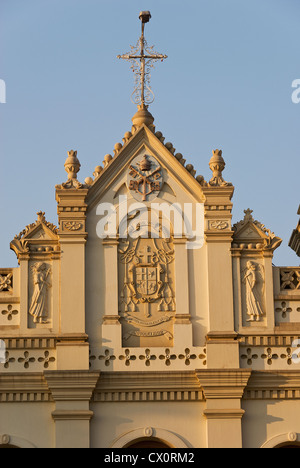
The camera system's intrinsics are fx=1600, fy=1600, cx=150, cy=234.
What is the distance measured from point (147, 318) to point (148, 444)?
2649 mm

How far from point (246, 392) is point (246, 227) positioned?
11.9ft

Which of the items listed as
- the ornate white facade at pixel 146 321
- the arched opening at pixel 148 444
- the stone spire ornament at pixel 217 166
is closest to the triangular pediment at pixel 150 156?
the ornate white facade at pixel 146 321

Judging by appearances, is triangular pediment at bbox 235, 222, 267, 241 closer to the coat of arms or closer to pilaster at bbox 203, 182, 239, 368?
pilaster at bbox 203, 182, 239, 368

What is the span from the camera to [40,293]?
33312 mm

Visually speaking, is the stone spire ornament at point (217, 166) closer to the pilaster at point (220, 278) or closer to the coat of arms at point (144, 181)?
the pilaster at point (220, 278)

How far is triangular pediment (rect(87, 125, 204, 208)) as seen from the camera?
34.1 metres

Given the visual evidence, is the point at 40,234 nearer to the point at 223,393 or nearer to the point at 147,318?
the point at 147,318

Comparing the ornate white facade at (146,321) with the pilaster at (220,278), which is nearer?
the ornate white facade at (146,321)

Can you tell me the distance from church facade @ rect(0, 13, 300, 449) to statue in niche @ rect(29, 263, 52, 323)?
29mm

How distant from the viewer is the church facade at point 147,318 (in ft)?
107

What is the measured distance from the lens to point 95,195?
34094mm

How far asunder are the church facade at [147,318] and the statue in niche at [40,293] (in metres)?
0.03

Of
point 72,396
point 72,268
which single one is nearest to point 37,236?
point 72,268

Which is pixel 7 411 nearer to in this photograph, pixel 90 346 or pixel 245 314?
pixel 90 346
